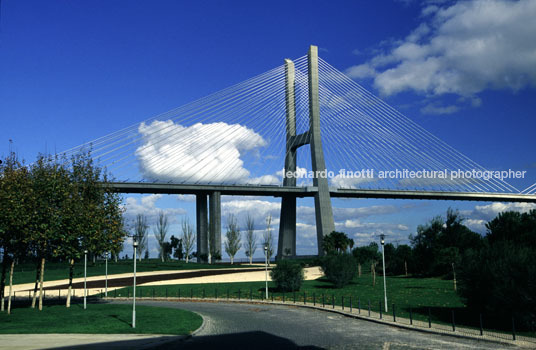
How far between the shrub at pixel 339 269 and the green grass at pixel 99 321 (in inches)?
750

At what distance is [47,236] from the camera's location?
90.4 feet

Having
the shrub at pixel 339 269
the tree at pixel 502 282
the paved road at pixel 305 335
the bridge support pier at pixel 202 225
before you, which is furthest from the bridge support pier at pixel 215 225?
the tree at pixel 502 282

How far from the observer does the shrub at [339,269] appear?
4209cm

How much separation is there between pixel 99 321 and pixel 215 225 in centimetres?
6038

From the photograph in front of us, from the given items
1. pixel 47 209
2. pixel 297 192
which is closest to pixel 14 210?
pixel 47 209

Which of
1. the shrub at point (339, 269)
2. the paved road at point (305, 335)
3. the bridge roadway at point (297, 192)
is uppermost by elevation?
the bridge roadway at point (297, 192)

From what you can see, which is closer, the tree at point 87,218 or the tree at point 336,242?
the tree at point 87,218

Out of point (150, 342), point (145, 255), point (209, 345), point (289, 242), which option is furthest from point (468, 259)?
point (145, 255)

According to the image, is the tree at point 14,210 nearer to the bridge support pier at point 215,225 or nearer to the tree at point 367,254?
the tree at point 367,254

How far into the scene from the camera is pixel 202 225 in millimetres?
85688

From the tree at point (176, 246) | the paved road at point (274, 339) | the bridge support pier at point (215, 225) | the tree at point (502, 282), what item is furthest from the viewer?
the tree at point (176, 246)

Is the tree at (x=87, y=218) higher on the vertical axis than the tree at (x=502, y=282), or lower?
higher

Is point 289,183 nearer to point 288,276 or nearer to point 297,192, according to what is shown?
point 297,192

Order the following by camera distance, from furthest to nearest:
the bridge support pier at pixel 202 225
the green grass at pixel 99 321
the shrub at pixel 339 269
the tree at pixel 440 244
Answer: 1. the bridge support pier at pixel 202 225
2. the tree at pixel 440 244
3. the shrub at pixel 339 269
4. the green grass at pixel 99 321
